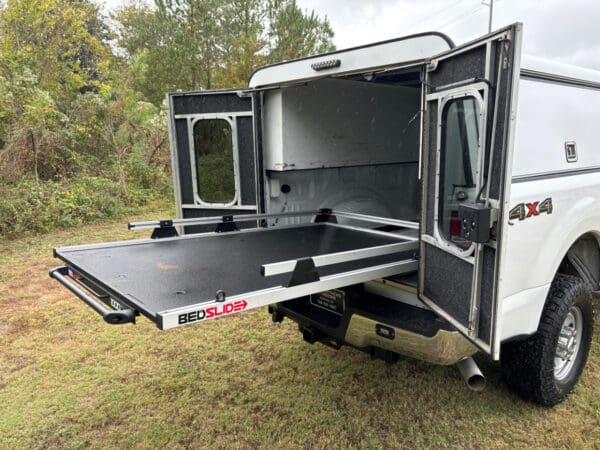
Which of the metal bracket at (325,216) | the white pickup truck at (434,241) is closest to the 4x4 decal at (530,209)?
the white pickup truck at (434,241)

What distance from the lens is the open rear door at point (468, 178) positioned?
2.03 meters

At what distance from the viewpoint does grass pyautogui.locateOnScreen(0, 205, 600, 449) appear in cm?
289

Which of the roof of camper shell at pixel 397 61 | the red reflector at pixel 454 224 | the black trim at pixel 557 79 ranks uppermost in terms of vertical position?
the roof of camper shell at pixel 397 61

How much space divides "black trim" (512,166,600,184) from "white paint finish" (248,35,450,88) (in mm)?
857

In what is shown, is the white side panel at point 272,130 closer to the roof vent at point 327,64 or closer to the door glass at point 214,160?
the door glass at point 214,160

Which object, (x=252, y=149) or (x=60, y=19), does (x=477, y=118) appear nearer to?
(x=252, y=149)

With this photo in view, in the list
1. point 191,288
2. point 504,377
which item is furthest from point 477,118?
point 504,377

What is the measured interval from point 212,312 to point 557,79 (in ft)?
7.80

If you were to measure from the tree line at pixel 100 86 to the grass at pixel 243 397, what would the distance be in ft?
17.3

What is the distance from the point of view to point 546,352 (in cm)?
288

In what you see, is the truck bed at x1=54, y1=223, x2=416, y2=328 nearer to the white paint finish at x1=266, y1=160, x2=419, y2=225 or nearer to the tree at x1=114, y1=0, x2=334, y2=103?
the white paint finish at x1=266, y1=160, x2=419, y2=225

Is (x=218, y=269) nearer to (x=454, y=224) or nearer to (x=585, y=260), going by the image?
(x=454, y=224)

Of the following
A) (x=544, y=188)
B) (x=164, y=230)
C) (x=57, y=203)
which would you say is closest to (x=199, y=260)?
A: (x=164, y=230)

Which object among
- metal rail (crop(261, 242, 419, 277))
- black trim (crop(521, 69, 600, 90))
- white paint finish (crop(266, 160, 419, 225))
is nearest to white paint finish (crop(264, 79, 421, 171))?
white paint finish (crop(266, 160, 419, 225))
